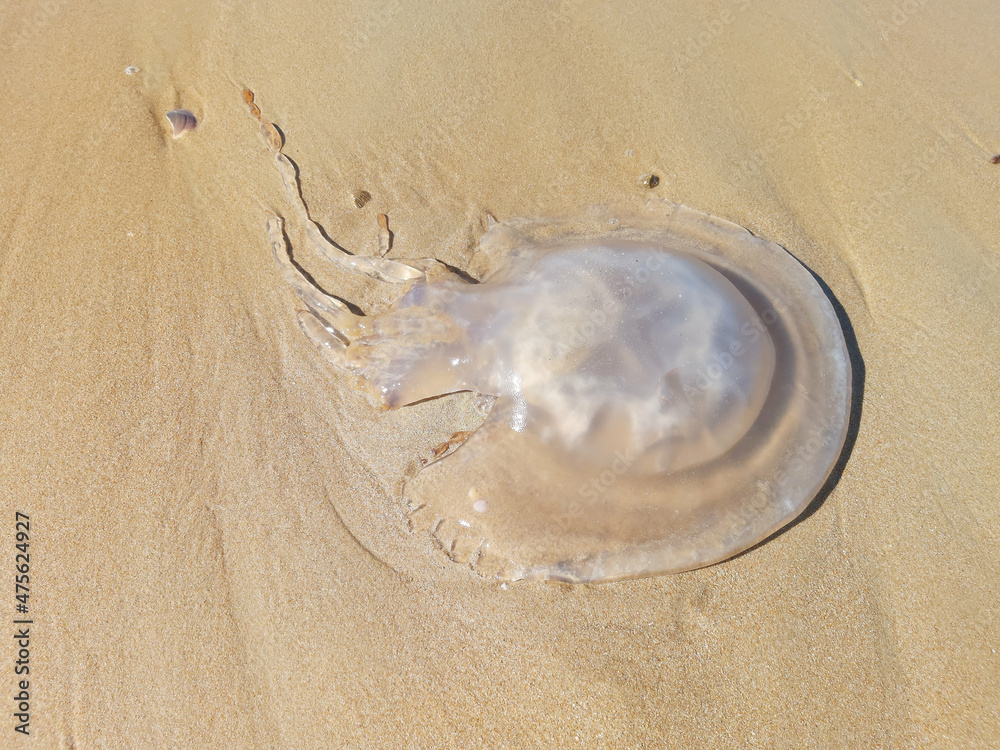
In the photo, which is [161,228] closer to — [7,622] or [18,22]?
[7,622]

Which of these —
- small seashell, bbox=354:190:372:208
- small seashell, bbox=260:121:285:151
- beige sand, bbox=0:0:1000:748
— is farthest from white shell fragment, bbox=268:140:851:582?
small seashell, bbox=260:121:285:151

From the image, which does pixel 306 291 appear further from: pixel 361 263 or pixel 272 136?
pixel 272 136

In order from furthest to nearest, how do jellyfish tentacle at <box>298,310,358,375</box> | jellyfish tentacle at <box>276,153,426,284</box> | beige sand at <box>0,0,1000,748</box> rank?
jellyfish tentacle at <box>276,153,426,284</box> → jellyfish tentacle at <box>298,310,358,375</box> → beige sand at <box>0,0,1000,748</box>

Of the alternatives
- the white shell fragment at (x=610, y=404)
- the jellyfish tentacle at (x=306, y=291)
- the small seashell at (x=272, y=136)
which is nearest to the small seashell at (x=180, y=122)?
the small seashell at (x=272, y=136)

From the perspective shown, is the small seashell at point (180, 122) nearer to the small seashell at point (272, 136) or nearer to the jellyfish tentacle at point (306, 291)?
the small seashell at point (272, 136)

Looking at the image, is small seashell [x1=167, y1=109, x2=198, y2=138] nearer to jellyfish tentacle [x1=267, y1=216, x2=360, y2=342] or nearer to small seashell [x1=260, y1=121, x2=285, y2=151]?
small seashell [x1=260, y1=121, x2=285, y2=151]

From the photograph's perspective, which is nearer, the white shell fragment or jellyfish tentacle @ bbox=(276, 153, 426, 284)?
the white shell fragment
